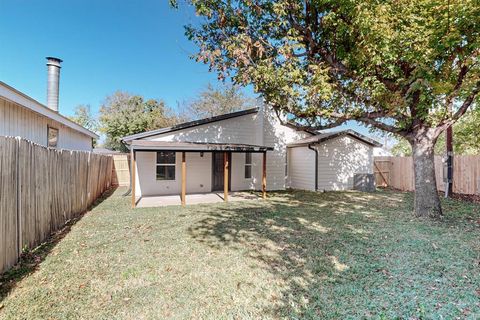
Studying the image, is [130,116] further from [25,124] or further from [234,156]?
[25,124]

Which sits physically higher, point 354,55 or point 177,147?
point 354,55

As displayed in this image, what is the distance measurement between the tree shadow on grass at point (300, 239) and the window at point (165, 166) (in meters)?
4.05

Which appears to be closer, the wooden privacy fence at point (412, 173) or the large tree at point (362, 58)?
the large tree at point (362, 58)

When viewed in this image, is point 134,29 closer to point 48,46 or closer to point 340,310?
point 48,46

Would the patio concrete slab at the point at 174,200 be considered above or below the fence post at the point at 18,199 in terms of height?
below

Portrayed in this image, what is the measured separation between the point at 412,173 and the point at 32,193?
15281mm

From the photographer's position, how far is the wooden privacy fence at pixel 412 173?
423 inches

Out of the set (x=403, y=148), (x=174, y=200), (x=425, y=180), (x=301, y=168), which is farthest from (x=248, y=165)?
(x=403, y=148)

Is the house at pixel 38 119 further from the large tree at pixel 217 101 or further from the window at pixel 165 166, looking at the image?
the large tree at pixel 217 101

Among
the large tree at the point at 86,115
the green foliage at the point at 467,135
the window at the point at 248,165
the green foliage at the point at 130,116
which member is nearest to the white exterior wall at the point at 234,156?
the window at the point at 248,165

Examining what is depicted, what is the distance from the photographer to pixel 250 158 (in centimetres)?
1297

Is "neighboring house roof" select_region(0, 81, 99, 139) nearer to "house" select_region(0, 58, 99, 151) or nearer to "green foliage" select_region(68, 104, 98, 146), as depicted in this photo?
"house" select_region(0, 58, 99, 151)

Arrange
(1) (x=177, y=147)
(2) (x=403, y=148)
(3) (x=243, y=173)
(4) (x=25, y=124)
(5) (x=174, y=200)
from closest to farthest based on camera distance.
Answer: (4) (x=25, y=124)
(1) (x=177, y=147)
(5) (x=174, y=200)
(3) (x=243, y=173)
(2) (x=403, y=148)

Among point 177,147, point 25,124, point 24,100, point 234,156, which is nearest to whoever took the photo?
point 24,100
